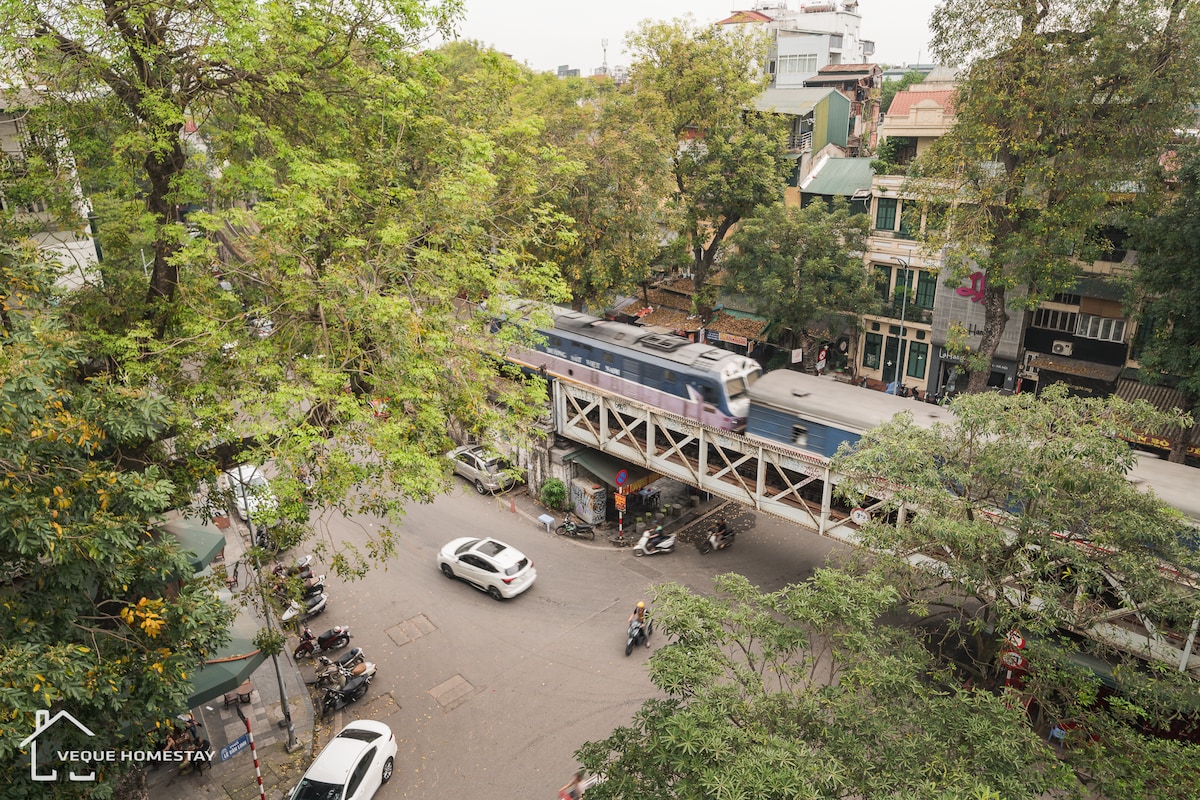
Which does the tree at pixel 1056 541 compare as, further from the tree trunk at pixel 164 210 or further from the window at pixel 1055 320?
the window at pixel 1055 320

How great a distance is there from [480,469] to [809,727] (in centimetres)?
1704

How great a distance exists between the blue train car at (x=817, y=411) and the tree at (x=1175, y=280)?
740 cm

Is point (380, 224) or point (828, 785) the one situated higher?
point (380, 224)

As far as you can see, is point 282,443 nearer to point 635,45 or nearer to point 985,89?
point 985,89

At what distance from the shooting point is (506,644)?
1766 cm

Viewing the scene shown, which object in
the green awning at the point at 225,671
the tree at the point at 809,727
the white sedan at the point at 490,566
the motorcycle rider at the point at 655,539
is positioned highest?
the tree at the point at 809,727

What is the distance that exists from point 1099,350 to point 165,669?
28.1 meters

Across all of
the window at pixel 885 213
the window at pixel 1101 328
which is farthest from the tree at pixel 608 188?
the window at pixel 1101 328

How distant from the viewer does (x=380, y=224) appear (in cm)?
1344

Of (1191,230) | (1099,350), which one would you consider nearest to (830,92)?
(1099,350)

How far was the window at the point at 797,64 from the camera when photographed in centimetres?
5256

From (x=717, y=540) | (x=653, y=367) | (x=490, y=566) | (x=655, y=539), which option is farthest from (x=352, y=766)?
(x=653, y=367)

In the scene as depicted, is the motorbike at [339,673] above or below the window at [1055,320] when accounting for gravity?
below

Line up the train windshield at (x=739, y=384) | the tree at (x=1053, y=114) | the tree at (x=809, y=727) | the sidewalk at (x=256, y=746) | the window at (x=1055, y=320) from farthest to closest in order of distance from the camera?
the window at (x=1055, y=320) < the train windshield at (x=739, y=384) < the tree at (x=1053, y=114) < the sidewalk at (x=256, y=746) < the tree at (x=809, y=727)
